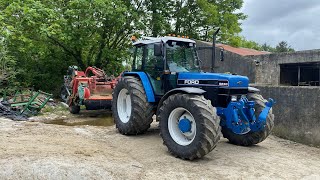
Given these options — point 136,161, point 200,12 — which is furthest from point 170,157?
point 200,12

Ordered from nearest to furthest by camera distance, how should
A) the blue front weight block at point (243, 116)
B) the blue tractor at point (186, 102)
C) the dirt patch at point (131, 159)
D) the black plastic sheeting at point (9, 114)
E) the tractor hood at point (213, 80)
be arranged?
the dirt patch at point (131, 159), the blue tractor at point (186, 102), the blue front weight block at point (243, 116), the tractor hood at point (213, 80), the black plastic sheeting at point (9, 114)

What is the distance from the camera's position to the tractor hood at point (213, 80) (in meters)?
6.21

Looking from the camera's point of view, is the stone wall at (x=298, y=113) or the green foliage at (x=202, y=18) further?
the green foliage at (x=202, y=18)

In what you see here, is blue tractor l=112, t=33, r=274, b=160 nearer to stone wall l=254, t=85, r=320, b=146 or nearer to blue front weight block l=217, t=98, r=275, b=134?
blue front weight block l=217, t=98, r=275, b=134

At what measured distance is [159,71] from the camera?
7.27 meters

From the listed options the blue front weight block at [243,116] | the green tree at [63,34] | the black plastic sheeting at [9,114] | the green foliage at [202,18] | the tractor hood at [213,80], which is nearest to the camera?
the blue front weight block at [243,116]

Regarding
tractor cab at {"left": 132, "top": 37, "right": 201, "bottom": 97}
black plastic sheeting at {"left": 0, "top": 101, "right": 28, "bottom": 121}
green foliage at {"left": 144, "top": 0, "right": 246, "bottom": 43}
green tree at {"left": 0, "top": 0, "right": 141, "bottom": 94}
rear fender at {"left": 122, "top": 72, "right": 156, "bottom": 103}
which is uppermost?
green foliage at {"left": 144, "top": 0, "right": 246, "bottom": 43}

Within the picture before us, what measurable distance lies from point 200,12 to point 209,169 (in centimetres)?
1857

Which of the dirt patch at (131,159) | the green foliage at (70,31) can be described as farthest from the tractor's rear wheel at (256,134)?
the green foliage at (70,31)

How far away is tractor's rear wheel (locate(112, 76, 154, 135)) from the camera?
724cm

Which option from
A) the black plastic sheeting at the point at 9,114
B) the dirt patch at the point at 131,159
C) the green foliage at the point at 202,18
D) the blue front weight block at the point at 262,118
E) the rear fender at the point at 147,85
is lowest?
the dirt patch at the point at 131,159

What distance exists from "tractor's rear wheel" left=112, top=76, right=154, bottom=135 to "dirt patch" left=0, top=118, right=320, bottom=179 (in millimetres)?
267

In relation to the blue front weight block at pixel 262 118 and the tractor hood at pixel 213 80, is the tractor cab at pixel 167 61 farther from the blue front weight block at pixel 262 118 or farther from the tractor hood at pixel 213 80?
the blue front weight block at pixel 262 118

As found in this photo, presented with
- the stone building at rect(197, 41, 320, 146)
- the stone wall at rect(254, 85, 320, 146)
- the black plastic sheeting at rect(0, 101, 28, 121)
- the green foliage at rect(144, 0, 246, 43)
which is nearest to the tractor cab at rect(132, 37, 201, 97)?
the stone building at rect(197, 41, 320, 146)
